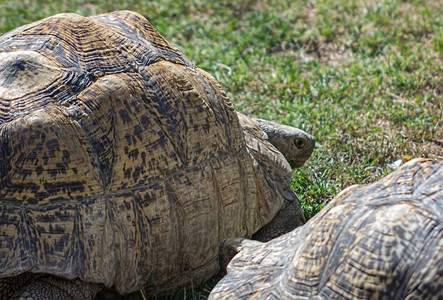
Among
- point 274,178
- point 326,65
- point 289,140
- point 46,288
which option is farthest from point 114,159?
point 326,65

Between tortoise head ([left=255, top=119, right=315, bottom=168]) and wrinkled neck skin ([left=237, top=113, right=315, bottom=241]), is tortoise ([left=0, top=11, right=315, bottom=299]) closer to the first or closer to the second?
wrinkled neck skin ([left=237, top=113, right=315, bottom=241])

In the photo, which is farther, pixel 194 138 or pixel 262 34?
pixel 262 34

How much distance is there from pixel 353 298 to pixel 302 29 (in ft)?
16.9

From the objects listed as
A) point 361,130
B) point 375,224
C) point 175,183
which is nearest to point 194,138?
point 175,183

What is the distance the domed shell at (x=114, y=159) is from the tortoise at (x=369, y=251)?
62 centimetres

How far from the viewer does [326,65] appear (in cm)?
633

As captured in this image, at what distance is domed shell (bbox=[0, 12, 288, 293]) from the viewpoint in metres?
2.78

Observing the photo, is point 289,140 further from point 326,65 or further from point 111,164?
point 326,65

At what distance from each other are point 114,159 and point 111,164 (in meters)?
0.03

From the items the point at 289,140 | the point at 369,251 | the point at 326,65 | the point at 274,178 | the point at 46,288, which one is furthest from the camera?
the point at 326,65

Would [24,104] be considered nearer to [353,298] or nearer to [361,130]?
[353,298]

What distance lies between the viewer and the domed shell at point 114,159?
278 centimetres

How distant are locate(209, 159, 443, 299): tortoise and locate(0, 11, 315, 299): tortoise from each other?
620 mm

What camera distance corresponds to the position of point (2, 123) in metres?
2.81
